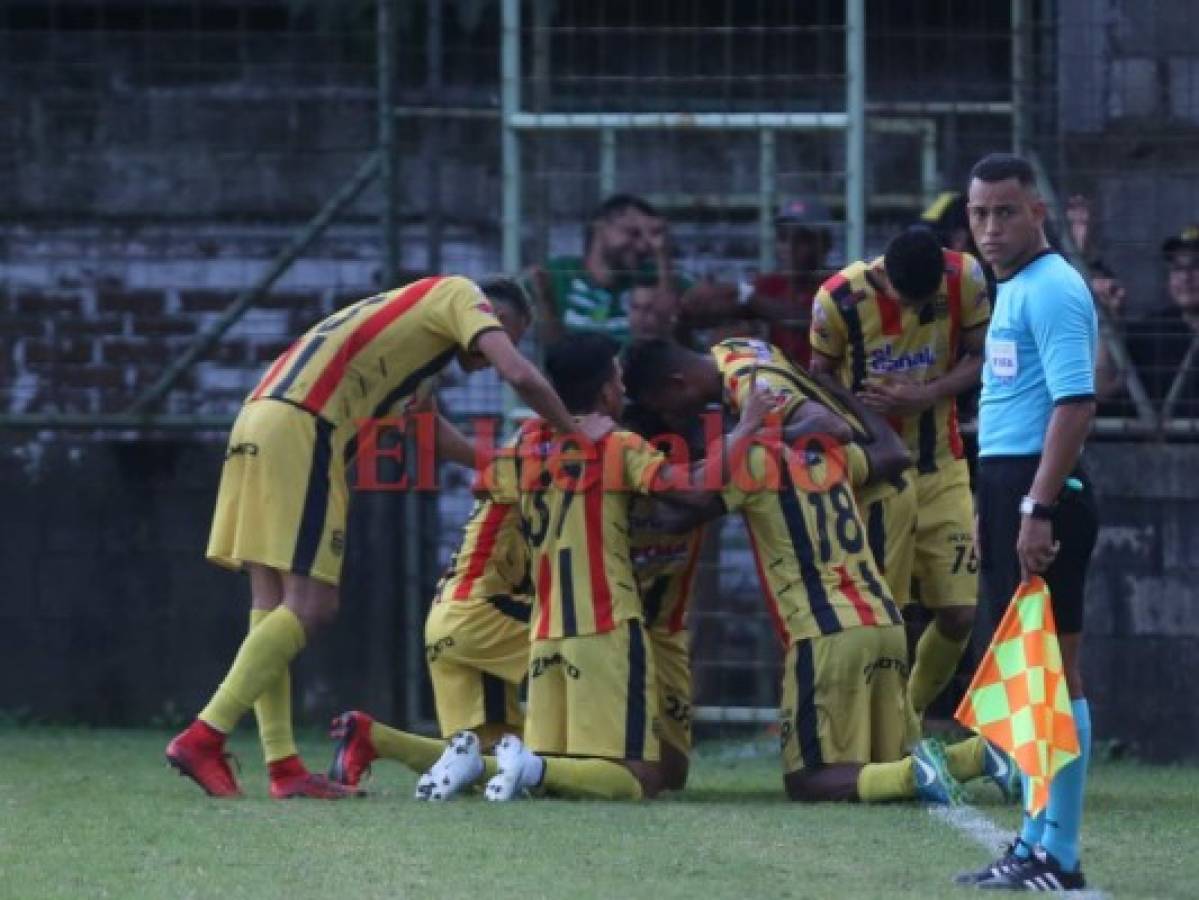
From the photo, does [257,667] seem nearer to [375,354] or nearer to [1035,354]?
[375,354]

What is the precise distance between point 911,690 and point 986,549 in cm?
294

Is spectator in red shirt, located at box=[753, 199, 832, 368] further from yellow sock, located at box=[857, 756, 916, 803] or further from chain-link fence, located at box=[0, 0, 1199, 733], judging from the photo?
yellow sock, located at box=[857, 756, 916, 803]

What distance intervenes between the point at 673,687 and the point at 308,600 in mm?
1218

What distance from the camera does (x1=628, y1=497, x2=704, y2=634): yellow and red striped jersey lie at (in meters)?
8.73

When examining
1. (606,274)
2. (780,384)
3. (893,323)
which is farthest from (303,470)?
(606,274)

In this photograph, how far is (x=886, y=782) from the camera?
822 cm

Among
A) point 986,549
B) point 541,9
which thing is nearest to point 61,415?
point 541,9

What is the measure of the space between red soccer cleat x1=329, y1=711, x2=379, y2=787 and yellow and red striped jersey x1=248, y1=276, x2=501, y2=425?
0.97 meters

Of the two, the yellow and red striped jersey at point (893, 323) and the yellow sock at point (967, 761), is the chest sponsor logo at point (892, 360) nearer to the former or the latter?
the yellow and red striped jersey at point (893, 323)

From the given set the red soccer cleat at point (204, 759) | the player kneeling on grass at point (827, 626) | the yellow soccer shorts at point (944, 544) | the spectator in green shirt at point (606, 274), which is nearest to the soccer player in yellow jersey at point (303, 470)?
the red soccer cleat at point (204, 759)

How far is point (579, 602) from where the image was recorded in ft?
27.6

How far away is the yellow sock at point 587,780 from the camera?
8273 millimetres

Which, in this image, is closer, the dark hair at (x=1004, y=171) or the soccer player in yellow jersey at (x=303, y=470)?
the dark hair at (x=1004, y=171)

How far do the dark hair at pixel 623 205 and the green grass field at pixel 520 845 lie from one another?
2.70m
